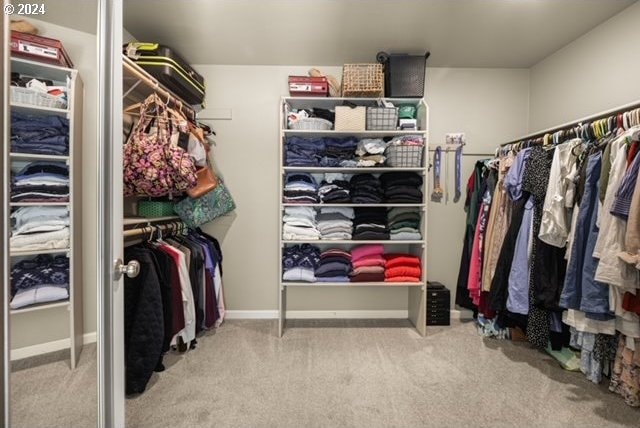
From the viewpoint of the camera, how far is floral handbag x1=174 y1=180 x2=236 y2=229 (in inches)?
92.5

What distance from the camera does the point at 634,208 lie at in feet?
4.59

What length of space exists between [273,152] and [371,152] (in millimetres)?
905

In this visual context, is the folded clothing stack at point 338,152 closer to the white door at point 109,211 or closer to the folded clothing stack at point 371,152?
the folded clothing stack at point 371,152

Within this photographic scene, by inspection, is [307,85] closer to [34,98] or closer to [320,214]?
[320,214]

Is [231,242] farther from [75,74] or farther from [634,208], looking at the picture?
[634,208]

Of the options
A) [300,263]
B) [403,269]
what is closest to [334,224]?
[300,263]

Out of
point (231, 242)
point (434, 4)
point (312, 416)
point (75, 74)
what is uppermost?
point (434, 4)

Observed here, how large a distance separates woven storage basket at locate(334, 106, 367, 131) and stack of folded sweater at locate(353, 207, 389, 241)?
672 mm

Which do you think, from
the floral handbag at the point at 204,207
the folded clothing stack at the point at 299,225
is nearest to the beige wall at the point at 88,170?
the floral handbag at the point at 204,207

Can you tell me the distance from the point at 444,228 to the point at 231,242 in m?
2.01

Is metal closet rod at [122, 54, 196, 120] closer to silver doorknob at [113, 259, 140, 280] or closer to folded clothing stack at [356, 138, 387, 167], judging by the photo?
silver doorknob at [113, 259, 140, 280]

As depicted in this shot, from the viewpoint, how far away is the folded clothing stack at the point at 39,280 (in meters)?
0.78

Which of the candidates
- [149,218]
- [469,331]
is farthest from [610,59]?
[149,218]

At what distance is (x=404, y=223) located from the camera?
96.7 inches
